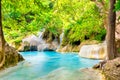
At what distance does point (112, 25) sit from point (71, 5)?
967 centimetres

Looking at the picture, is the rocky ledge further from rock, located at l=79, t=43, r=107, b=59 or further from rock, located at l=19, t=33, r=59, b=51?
rock, located at l=19, t=33, r=59, b=51

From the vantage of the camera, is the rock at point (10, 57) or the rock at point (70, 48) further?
the rock at point (70, 48)

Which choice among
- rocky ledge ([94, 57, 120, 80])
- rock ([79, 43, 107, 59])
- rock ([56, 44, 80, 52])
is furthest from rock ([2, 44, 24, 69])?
rock ([56, 44, 80, 52])

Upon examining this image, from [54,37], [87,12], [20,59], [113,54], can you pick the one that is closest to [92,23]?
[87,12]

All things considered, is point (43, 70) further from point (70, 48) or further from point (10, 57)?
point (70, 48)

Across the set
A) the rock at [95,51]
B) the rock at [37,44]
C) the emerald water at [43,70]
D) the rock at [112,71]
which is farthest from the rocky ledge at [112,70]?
the rock at [37,44]

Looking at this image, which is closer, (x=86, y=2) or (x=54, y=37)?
(x=86, y=2)

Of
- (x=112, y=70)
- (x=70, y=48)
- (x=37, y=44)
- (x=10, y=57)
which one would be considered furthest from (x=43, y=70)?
(x=37, y=44)

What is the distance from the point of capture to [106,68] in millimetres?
9766

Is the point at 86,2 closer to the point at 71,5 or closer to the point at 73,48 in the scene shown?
the point at 71,5

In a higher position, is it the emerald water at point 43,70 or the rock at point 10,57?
the rock at point 10,57

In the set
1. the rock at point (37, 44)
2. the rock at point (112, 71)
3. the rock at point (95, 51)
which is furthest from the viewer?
the rock at point (37, 44)

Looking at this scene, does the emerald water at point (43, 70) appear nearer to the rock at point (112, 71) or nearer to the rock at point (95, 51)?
the rock at point (112, 71)

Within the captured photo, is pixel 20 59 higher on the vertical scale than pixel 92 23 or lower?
lower
